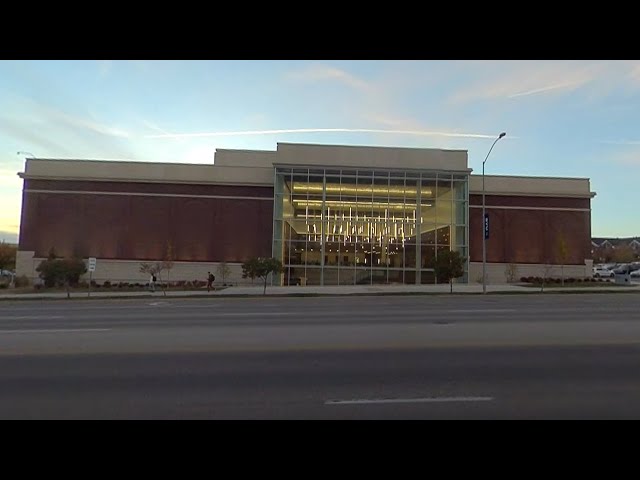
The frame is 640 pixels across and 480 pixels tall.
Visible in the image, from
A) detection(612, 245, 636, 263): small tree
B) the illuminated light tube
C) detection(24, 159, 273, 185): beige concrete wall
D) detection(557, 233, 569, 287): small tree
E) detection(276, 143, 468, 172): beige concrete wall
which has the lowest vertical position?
detection(557, 233, 569, 287): small tree

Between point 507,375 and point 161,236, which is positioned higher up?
point 161,236

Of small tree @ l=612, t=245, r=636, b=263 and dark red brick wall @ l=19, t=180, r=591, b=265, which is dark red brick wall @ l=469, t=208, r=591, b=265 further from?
small tree @ l=612, t=245, r=636, b=263

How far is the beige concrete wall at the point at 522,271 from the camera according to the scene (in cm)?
3894

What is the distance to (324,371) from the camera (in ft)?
23.2

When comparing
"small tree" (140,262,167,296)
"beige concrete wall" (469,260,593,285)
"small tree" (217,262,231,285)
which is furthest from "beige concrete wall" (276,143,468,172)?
"small tree" (140,262,167,296)

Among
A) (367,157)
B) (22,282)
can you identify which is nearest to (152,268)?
(22,282)

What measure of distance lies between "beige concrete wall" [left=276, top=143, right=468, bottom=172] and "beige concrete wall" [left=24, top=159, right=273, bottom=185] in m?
2.56

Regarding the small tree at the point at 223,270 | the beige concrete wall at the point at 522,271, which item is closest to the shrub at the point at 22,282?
the small tree at the point at 223,270

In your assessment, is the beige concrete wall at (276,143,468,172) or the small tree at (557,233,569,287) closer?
the small tree at (557,233,569,287)

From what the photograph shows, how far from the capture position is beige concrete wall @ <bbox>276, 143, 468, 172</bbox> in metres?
38.2
